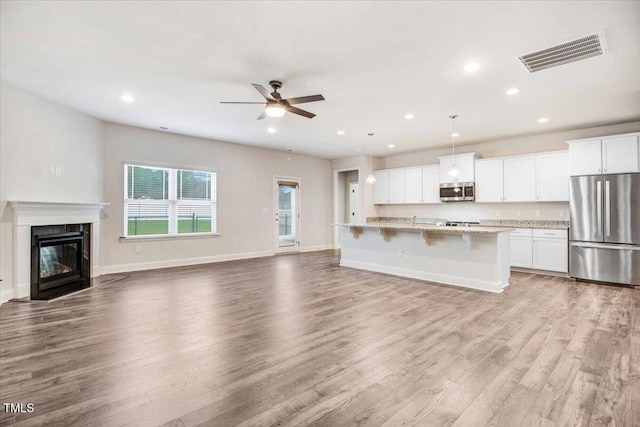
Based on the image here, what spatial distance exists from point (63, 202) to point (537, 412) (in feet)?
19.7

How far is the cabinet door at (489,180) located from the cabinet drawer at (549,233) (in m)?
1.01

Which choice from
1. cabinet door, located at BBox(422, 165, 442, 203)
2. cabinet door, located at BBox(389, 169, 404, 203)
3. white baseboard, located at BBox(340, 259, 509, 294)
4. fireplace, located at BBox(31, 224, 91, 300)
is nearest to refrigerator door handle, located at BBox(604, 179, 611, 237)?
white baseboard, located at BBox(340, 259, 509, 294)

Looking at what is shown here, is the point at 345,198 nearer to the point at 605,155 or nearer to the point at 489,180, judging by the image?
the point at 489,180

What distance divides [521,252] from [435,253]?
85.1 inches

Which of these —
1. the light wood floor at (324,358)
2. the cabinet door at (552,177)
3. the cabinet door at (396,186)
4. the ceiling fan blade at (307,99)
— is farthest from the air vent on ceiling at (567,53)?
the cabinet door at (396,186)

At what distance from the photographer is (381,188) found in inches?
347

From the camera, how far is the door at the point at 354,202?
9359mm

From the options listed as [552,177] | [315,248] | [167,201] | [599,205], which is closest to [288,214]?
[315,248]

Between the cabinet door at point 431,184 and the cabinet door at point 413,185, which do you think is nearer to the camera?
the cabinet door at point 431,184

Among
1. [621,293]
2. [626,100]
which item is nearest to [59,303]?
[621,293]

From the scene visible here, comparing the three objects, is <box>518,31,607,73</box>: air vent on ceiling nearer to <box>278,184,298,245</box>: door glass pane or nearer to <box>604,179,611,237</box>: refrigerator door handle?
<box>604,179,611,237</box>: refrigerator door handle

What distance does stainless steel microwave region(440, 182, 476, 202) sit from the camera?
22.7 feet

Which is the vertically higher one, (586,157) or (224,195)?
(586,157)

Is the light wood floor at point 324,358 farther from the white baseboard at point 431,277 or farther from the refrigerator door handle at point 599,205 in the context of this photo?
the refrigerator door handle at point 599,205
